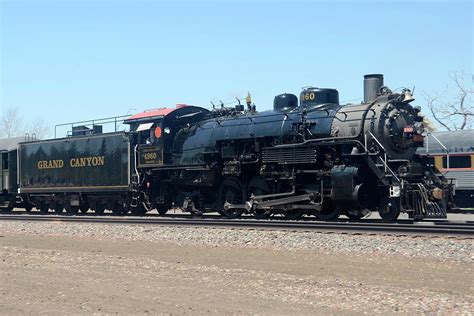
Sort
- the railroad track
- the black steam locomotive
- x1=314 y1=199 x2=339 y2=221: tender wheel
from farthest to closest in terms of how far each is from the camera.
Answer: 1. x1=314 y1=199 x2=339 y2=221: tender wheel
2. the black steam locomotive
3. the railroad track

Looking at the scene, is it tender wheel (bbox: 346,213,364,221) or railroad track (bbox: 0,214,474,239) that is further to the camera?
tender wheel (bbox: 346,213,364,221)

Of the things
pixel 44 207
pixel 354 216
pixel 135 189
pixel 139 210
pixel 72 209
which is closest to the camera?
pixel 354 216

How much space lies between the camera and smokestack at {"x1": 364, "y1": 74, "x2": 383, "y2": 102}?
1985cm

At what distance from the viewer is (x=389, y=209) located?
17625 millimetres

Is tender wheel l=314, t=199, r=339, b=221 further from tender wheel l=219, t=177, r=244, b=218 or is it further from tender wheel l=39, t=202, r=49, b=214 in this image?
tender wheel l=39, t=202, r=49, b=214

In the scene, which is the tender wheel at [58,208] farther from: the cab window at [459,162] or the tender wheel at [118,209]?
the cab window at [459,162]

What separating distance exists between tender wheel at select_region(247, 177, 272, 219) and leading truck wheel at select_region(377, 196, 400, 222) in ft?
12.6

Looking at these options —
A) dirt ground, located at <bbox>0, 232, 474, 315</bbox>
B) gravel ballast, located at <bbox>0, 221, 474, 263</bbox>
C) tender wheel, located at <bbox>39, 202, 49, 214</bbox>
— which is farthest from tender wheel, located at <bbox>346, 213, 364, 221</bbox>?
tender wheel, located at <bbox>39, 202, 49, 214</bbox>

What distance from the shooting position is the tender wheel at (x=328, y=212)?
18.7 meters

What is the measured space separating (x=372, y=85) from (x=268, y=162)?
419 cm

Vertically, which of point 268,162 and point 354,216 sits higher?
point 268,162

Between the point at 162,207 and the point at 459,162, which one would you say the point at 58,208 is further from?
the point at 459,162

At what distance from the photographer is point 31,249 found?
1434 centimetres

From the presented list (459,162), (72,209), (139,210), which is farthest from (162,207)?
(459,162)
